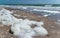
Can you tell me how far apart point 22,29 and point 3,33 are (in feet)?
3.04

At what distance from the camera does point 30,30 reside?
8734mm

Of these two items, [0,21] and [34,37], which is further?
[0,21]

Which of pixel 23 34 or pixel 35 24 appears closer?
pixel 23 34

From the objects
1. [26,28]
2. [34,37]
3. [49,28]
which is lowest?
[34,37]

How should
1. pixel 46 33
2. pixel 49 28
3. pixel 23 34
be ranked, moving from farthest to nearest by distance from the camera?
1. pixel 49 28
2. pixel 46 33
3. pixel 23 34

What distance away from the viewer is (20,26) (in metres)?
9.04

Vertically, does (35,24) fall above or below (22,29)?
above

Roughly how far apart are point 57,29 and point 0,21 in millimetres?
3243

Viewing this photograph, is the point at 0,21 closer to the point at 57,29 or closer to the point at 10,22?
the point at 10,22

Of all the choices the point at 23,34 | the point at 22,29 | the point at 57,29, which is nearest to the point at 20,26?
the point at 22,29

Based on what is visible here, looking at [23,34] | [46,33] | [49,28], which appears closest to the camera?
[23,34]

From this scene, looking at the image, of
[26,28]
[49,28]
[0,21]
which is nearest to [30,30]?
[26,28]

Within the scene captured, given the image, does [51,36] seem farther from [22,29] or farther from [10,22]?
[10,22]

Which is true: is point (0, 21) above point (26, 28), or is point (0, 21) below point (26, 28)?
above
